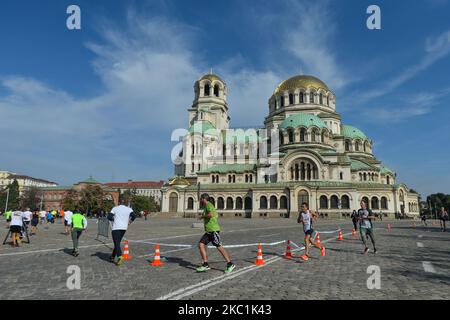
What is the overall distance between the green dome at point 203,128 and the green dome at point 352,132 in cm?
3068

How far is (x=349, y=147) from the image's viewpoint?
2830 inches

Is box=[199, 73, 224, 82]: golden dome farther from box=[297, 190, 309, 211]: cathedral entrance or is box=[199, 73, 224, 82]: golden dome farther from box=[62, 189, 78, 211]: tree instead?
box=[62, 189, 78, 211]: tree

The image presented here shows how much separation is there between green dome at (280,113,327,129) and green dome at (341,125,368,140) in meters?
9.68

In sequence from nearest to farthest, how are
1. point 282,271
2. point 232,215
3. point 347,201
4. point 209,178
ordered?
point 282,271 → point 347,201 → point 232,215 → point 209,178

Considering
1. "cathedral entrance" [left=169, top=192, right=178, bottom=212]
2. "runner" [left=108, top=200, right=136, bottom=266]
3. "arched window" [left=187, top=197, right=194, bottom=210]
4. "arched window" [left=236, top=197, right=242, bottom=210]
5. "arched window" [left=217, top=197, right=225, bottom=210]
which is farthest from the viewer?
"cathedral entrance" [left=169, top=192, right=178, bottom=212]

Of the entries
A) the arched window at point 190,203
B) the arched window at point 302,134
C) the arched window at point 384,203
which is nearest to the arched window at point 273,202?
the arched window at point 302,134

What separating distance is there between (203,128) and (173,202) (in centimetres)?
2019

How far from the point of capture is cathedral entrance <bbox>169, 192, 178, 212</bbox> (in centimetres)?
6719

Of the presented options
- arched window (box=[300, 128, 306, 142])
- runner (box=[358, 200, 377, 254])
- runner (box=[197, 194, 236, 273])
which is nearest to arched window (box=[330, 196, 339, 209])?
arched window (box=[300, 128, 306, 142])

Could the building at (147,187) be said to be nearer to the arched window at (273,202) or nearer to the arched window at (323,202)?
the arched window at (273,202)

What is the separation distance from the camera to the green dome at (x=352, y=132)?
Answer: 7206 cm
